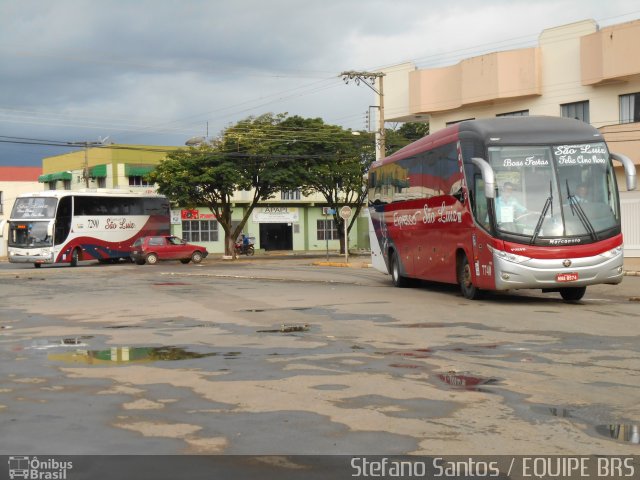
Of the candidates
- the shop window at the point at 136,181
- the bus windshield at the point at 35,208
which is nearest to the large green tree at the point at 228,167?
the bus windshield at the point at 35,208

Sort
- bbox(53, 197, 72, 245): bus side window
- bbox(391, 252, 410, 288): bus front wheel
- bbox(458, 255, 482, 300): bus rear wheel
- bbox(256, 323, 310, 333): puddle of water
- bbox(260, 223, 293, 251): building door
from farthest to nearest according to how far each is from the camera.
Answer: bbox(260, 223, 293, 251): building door < bbox(53, 197, 72, 245): bus side window < bbox(391, 252, 410, 288): bus front wheel < bbox(458, 255, 482, 300): bus rear wheel < bbox(256, 323, 310, 333): puddle of water

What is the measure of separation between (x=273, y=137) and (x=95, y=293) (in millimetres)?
30901

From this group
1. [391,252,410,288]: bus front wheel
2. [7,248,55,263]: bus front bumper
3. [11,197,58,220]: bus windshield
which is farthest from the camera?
[11,197,58,220]: bus windshield

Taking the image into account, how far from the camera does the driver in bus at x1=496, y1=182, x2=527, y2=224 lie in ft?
57.5

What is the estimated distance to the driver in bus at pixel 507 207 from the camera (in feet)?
57.5

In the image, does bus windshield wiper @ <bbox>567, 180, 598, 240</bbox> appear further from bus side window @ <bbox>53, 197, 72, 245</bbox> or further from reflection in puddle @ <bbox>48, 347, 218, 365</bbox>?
bus side window @ <bbox>53, 197, 72, 245</bbox>

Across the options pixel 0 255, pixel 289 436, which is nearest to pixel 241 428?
pixel 289 436

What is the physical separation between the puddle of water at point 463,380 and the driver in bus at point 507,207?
335 inches

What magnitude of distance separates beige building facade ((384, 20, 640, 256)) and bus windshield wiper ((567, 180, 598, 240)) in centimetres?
1759

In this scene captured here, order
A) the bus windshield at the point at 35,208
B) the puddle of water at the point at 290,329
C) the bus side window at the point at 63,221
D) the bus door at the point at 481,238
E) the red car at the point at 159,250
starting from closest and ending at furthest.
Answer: the puddle of water at the point at 290,329, the bus door at the point at 481,238, the bus windshield at the point at 35,208, the bus side window at the point at 63,221, the red car at the point at 159,250

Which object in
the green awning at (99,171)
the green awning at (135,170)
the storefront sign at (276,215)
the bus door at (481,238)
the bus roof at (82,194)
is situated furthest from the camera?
the storefront sign at (276,215)

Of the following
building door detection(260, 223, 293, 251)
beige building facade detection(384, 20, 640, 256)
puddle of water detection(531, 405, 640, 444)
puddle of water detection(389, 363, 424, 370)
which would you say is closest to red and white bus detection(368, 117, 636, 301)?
puddle of water detection(389, 363, 424, 370)

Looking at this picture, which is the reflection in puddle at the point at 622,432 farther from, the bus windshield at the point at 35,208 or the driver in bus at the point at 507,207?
the bus windshield at the point at 35,208

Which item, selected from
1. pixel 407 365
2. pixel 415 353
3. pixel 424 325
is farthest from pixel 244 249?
pixel 407 365
